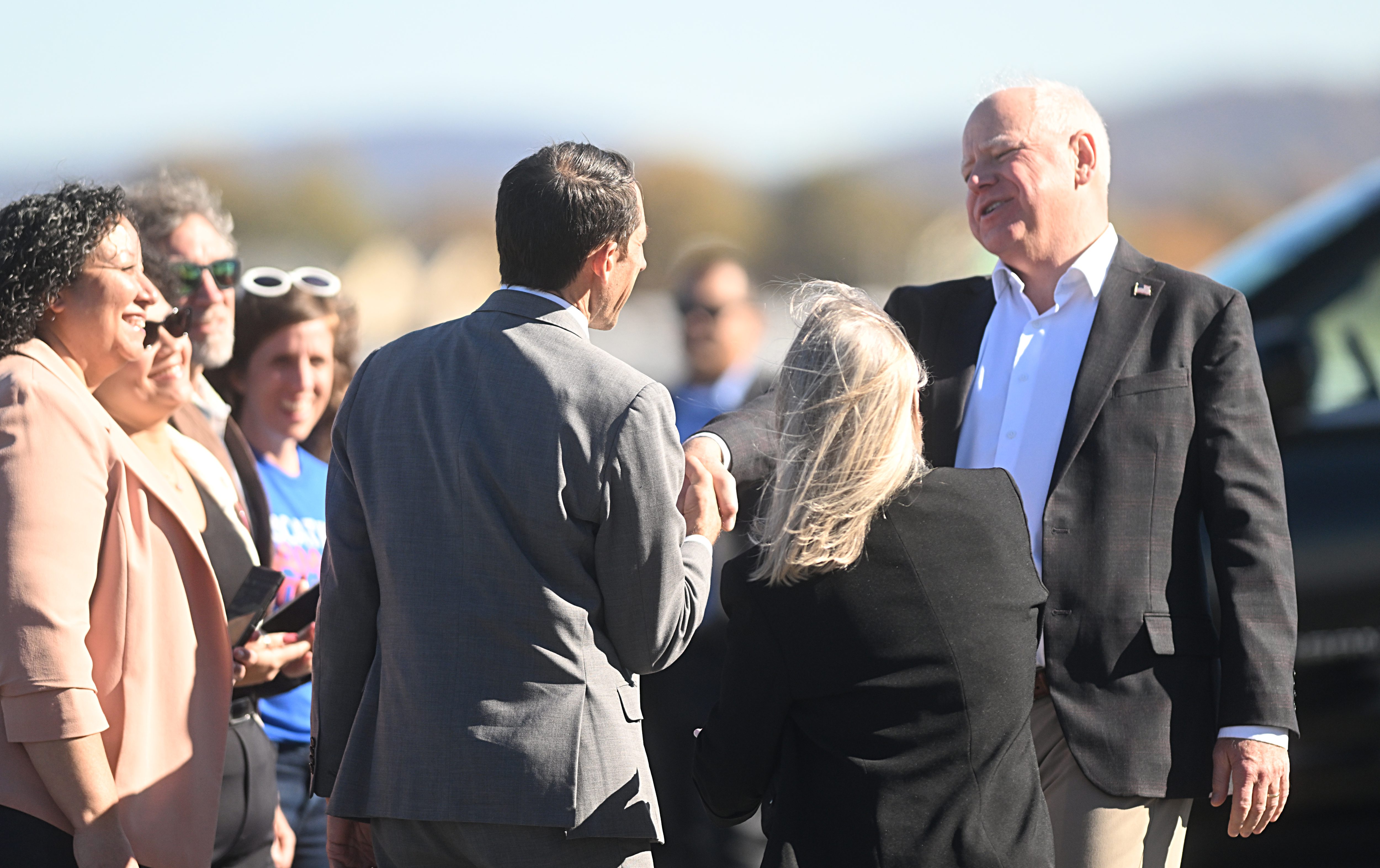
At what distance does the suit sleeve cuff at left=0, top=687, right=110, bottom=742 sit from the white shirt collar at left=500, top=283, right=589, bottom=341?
837mm

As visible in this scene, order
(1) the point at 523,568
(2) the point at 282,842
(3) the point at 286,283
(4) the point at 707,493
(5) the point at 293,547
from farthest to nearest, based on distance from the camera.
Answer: (3) the point at 286,283, (5) the point at 293,547, (2) the point at 282,842, (4) the point at 707,493, (1) the point at 523,568

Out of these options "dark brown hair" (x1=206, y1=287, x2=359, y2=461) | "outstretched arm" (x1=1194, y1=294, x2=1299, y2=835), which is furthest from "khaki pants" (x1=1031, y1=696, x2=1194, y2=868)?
"dark brown hair" (x1=206, y1=287, x2=359, y2=461)

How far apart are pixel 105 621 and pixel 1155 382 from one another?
174 centimetres

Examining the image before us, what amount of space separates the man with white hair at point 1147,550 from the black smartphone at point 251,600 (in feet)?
2.58

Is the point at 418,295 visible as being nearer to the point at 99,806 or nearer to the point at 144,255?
the point at 144,255

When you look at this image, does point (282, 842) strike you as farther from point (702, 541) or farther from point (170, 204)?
point (170, 204)

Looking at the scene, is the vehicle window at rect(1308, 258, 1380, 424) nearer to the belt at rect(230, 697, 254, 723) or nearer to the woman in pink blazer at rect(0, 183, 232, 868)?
the belt at rect(230, 697, 254, 723)

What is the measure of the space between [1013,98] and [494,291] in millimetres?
1136

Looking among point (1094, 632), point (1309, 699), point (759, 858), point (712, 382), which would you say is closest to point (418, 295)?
point (712, 382)

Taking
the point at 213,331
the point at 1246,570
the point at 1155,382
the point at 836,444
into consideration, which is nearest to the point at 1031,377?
the point at 1155,382

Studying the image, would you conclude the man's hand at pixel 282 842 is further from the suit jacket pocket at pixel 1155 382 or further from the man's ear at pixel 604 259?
the suit jacket pocket at pixel 1155 382

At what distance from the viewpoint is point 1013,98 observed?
248 centimetres

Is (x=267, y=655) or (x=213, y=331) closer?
(x=267, y=655)

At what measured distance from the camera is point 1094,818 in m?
2.19
